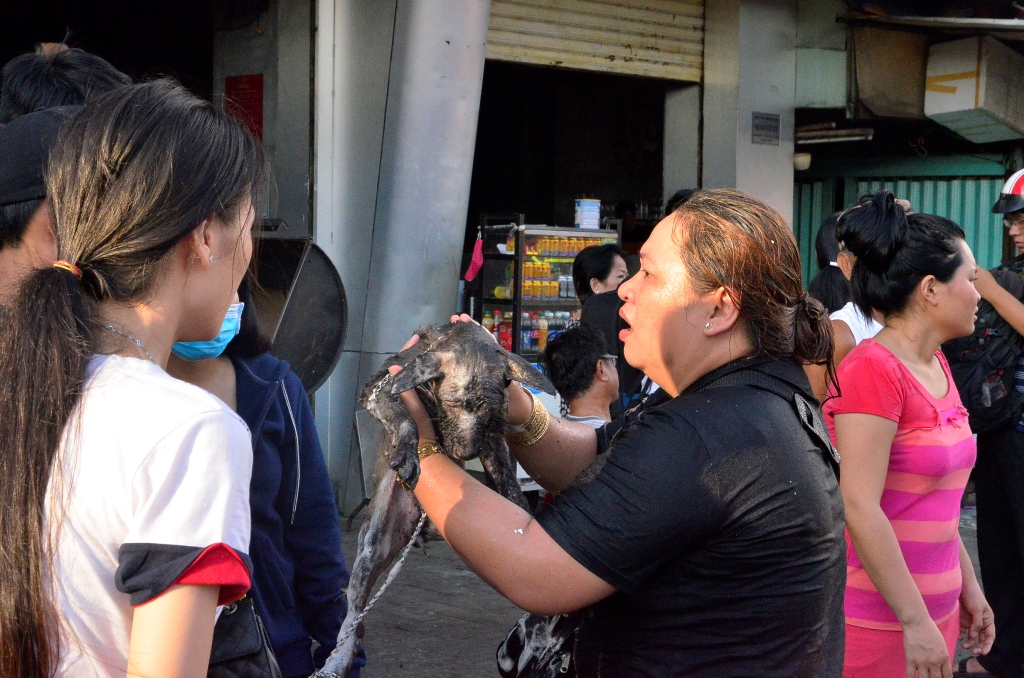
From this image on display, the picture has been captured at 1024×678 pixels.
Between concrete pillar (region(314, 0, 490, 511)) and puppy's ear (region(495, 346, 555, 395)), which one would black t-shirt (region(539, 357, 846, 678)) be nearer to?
puppy's ear (region(495, 346, 555, 395))

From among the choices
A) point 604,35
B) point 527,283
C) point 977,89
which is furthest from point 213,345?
point 977,89

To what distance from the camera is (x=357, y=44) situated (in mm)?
7969

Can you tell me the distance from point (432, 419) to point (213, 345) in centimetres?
50

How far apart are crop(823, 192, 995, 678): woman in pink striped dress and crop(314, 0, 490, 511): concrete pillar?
491 centimetres

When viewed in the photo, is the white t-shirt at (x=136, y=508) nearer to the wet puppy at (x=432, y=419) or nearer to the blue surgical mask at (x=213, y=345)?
the wet puppy at (x=432, y=419)

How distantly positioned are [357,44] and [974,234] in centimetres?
770

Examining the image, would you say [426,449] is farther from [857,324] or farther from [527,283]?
[527,283]

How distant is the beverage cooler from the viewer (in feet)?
29.0

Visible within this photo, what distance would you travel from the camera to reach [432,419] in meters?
1.98

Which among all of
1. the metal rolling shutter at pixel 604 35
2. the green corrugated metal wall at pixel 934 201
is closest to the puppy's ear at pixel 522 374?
the metal rolling shutter at pixel 604 35

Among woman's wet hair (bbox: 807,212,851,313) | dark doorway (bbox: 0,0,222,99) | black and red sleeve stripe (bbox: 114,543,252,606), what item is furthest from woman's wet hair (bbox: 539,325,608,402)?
dark doorway (bbox: 0,0,222,99)

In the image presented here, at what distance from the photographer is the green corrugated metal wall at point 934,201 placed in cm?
1151

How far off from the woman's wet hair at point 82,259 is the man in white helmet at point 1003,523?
4171 millimetres

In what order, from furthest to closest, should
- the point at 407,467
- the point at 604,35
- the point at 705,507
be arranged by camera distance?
the point at 604,35 → the point at 407,467 → the point at 705,507
